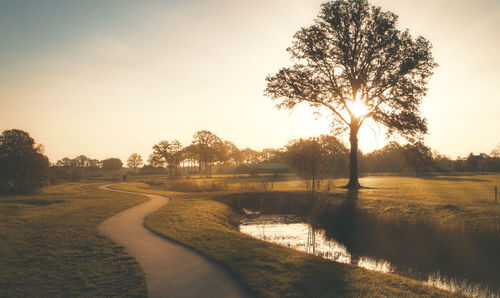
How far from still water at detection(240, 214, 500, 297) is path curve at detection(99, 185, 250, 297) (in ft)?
18.3

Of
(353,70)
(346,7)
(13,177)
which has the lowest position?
(13,177)

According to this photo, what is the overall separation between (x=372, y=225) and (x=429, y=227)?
3.15 m

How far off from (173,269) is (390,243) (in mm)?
11101

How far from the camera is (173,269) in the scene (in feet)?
25.5

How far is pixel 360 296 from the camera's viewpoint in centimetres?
630

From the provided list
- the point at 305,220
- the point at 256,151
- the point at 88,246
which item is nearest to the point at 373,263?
the point at 305,220

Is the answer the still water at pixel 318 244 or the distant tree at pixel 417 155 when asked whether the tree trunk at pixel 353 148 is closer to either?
the distant tree at pixel 417 155

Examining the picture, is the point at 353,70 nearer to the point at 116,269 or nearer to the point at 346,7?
the point at 346,7

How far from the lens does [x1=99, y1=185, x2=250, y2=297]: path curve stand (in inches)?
252

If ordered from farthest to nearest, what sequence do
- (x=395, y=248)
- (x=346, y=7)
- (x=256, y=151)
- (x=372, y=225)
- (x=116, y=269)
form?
1. (x=256, y=151)
2. (x=346, y=7)
3. (x=372, y=225)
4. (x=395, y=248)
5. (x=116, y=269)

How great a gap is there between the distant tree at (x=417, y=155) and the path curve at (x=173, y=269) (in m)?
23.2

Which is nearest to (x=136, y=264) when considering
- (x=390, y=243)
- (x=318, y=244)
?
(x=318, y=244)

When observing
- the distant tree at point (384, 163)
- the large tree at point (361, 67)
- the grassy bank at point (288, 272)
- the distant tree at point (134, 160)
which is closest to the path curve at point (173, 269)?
the grassy bank at point (288, 272)

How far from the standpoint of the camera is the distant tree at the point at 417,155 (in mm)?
24531
